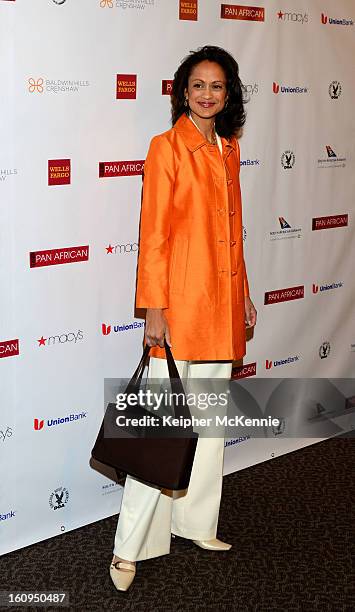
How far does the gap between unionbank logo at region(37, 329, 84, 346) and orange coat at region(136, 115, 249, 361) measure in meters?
0.42

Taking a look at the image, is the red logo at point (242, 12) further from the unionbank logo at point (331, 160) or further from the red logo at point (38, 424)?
the red logo at point (38, 424)

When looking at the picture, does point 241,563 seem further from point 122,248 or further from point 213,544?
point 122,248

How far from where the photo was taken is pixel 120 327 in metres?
3.61

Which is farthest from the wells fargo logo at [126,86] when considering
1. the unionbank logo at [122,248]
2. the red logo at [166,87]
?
the unionbank logo at [122,248]

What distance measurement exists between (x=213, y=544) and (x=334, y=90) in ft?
7.05

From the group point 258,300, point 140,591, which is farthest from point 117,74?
point 140,591

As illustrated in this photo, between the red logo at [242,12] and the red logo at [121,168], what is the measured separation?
2.38 feet

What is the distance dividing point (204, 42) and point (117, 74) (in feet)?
1.56

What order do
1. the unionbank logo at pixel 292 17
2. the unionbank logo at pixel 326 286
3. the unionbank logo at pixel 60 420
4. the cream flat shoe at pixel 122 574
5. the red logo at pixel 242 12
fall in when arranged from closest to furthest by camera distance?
the cream flat shoe at pixel 122 574
the unionbank logo at pixel 60 420
the red logo at pixel 242 12
the unionbank logo at pixel 292 17
the unionbank logo at pixel 326 286

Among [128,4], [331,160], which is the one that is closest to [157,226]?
[128,4]

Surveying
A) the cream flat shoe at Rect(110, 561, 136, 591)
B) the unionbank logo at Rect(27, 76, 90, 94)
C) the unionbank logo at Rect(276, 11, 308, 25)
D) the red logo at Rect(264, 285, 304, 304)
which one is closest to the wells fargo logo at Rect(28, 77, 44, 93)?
the unionbank logo at Rect(27, 76, 90, 94)

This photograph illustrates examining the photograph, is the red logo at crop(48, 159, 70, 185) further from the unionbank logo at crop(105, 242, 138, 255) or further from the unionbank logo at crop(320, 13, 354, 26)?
the unionbank logo at crop(320, 13, 354, 26)

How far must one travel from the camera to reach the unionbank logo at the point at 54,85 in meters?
3.13

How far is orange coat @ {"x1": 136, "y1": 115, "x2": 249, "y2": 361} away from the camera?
306 centimetres
